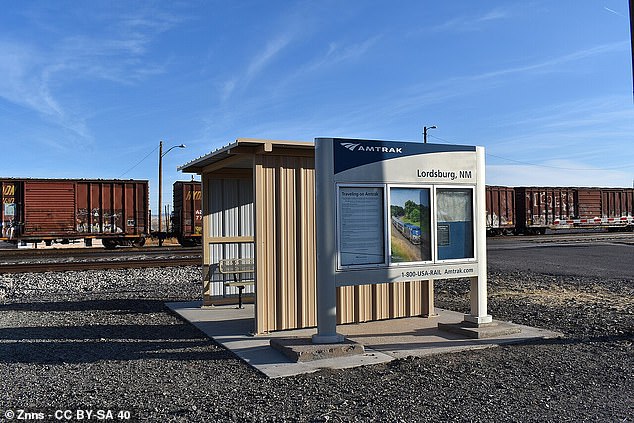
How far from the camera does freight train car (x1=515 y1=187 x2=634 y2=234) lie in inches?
1543

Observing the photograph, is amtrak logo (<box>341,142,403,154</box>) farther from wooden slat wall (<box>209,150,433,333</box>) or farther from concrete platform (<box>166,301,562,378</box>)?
concrete platform (<box>166,301,562,378</box>)

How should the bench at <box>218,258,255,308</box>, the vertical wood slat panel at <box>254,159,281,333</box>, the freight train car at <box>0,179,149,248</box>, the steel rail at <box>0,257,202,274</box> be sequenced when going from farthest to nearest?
the freight train car at <box>0,179,149,248</box>, the steel rail at <box>0,257,202,274</box>, the bench at <box>218,258,255,308</box>, the vertical wood slat panel at <box>254,159,281,333</box>

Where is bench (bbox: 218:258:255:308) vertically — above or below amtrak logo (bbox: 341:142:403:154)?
below

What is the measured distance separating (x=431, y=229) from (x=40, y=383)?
16.5ft

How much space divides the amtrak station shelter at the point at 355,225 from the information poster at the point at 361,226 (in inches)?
0.5

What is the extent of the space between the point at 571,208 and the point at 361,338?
38.0m

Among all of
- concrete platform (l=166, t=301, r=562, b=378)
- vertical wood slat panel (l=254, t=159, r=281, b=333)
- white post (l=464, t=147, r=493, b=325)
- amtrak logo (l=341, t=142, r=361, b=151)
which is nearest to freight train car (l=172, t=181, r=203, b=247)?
concrete platform (l=166, t=301, r=562, b=378)

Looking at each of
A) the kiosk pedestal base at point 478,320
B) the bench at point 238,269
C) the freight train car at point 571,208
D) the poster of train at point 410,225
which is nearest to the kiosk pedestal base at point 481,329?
the kiosk pedestal base at point 478,320

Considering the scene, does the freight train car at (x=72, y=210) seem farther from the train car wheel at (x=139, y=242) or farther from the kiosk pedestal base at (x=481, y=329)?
the kiosk pedestal base at (x=481, y=329)

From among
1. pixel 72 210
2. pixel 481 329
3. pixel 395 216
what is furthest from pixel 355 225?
pixel 72 210

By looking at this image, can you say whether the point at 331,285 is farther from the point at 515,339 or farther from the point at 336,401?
the point at 515,339

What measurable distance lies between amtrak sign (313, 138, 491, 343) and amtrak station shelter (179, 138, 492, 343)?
1 centimetres

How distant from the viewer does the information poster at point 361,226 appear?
277 inches

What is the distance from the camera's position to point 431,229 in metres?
7.62
